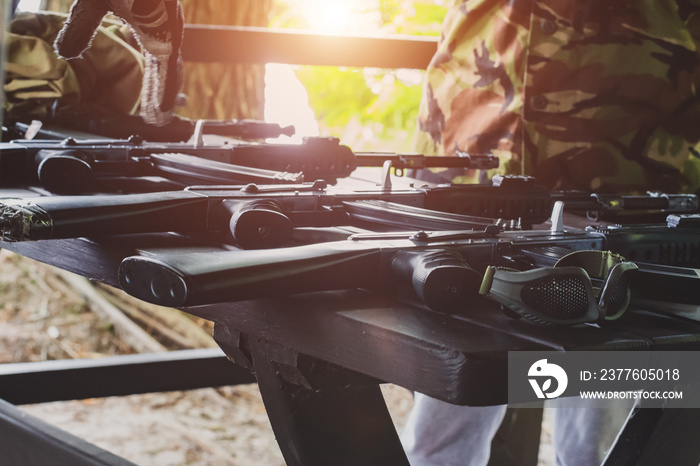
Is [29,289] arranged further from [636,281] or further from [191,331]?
[636,281]

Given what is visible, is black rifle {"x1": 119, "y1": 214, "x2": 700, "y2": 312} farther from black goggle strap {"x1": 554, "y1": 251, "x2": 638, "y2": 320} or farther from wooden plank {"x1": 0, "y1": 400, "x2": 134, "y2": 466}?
wooden plank {"x1": 0, "y1": 400, "x2": 134, "y2": 466}

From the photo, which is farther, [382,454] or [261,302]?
[382,454]

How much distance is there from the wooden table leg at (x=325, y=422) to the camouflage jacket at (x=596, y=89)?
1033 millimetres

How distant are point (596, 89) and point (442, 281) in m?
1.18

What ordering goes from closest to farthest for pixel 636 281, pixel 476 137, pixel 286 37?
pixel 636 281, pixel 476 137, pixel 286 37

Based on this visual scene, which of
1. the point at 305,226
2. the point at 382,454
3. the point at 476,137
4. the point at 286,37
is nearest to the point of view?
the point at 382,454

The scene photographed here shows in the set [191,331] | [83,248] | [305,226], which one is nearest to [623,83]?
[305,226]

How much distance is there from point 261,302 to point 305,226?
30 cm

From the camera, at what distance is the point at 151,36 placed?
1.22m

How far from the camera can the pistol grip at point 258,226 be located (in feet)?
3.01

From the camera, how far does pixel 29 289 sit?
4324 mm

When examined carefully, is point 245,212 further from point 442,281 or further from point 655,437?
point 655,437

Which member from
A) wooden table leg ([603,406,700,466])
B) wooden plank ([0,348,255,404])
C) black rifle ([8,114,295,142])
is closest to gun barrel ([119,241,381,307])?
wooden table leg ([603,406,700,466])

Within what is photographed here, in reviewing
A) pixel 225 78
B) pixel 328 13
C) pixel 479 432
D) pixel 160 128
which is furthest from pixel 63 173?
pixel 328 13
